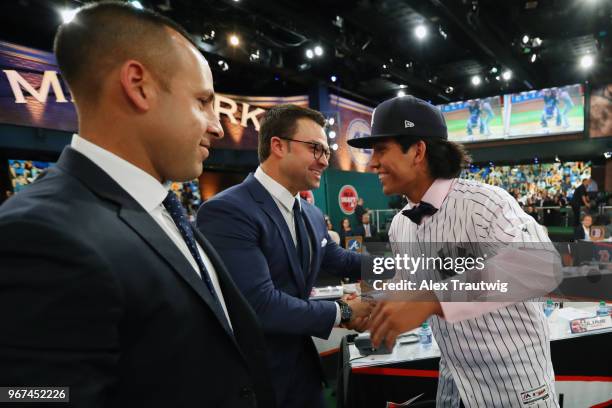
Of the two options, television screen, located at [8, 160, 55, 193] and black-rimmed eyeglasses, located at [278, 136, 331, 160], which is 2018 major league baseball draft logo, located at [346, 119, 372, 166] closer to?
television screen, located at [8, 160, 55, 193]

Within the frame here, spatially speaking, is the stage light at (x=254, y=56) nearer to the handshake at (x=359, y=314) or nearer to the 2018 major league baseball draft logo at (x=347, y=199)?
the 2018 major league baseball draft logo at (x=347, y=199)

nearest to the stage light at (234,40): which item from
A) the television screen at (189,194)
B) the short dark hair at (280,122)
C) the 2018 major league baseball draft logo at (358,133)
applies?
the television screen at (189,194)

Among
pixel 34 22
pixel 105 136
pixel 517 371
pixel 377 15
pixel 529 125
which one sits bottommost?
pixel 517 371

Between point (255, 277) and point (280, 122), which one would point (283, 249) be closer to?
point (255, 277)

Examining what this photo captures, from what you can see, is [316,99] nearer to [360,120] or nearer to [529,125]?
[360,120]

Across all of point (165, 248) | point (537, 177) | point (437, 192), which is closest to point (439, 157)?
point (437, 192)

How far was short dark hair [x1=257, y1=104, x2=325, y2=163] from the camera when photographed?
2.08 metres

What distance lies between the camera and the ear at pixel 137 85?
34.1 inches

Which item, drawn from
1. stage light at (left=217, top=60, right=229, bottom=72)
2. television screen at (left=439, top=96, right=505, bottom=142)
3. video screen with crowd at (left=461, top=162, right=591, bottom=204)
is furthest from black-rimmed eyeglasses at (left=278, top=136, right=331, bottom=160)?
video screen with crowd at (left=461, top=162, right=591, bottom=204)

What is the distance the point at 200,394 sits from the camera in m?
0.86

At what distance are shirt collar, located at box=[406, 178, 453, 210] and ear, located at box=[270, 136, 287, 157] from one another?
84 cm

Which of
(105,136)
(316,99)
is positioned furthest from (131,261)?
(316,99)

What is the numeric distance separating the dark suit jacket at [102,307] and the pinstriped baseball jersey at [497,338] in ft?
3.51

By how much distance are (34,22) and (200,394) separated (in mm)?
10635
